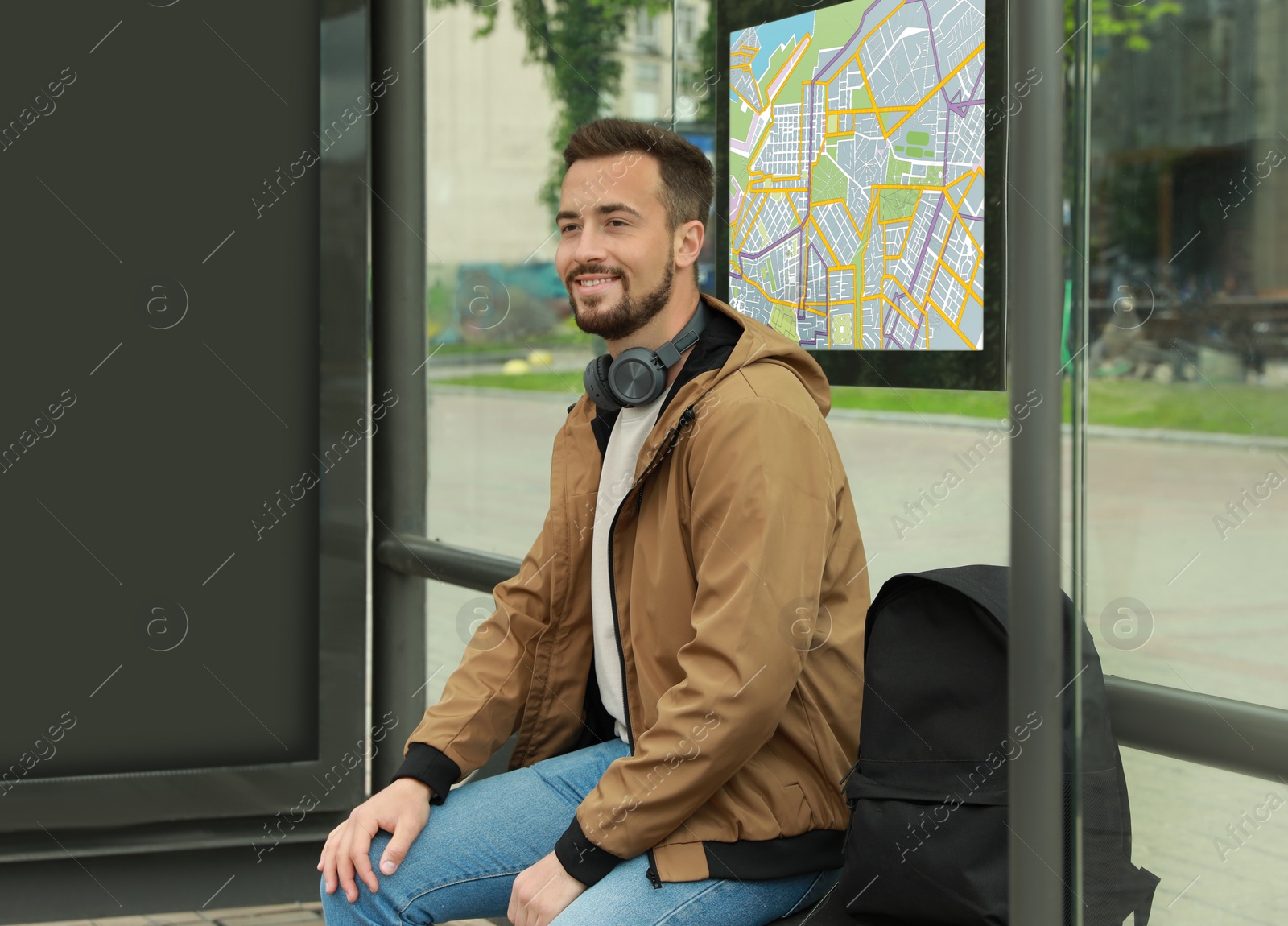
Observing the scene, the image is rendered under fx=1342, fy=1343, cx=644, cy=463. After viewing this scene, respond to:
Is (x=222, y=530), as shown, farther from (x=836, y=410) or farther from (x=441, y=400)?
(x=836, y=410)

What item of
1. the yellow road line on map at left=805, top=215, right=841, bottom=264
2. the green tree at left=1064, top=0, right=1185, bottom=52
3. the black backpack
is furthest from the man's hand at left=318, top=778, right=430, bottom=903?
the green tree at left=1064, top=0, right=1185, bottom=52

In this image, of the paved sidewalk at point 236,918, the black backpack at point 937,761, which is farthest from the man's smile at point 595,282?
the paved sidewalk at point 236,918

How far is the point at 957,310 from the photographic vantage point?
2.36 m

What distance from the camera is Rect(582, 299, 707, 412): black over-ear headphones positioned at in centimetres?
223

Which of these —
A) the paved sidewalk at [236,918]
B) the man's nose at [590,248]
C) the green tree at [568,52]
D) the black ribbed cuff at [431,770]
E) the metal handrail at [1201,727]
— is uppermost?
the green tree at [568,52]

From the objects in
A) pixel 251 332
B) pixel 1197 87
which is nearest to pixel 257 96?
pixel 251 332

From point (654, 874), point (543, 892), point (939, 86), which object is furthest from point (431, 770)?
point (939, 86)

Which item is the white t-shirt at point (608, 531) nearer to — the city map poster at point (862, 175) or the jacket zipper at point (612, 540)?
the jacket zipper at point (612, 540)

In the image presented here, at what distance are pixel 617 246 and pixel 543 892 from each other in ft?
3.54

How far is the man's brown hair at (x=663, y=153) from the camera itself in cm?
237

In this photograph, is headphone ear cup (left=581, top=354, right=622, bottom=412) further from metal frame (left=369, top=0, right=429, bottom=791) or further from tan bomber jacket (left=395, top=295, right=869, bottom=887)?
metal frame (left=369, top=0, right=429, bottom=791)

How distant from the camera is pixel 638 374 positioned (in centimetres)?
223

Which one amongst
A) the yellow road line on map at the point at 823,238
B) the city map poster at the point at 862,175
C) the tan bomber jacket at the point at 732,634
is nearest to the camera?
the tan bomber jacket at the point at 732,634

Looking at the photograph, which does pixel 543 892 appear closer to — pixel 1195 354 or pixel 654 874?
pixel 654 874
